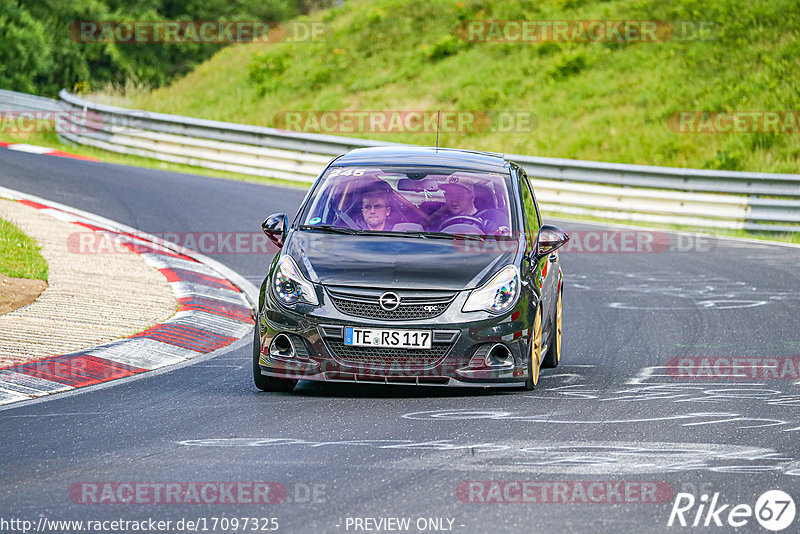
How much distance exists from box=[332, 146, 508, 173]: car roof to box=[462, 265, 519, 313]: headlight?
4.72ft

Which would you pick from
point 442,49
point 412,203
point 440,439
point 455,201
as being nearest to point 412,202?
point 412,203

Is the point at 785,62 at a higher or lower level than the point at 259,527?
higher

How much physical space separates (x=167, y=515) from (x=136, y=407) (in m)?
2.58

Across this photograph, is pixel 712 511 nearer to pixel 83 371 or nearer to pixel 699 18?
pixel 83 371

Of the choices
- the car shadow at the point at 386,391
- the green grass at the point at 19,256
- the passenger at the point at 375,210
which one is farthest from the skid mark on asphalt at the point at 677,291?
the green grass at the point at 19,256

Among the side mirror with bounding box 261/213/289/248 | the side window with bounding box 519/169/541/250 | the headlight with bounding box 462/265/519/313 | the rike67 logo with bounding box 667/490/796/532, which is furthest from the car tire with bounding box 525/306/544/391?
the rike67 logo with bounding box 667/490/796/532

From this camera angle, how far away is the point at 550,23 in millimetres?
34219

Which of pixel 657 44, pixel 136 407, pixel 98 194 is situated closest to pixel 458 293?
pixel 136 407

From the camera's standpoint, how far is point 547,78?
31469 mm

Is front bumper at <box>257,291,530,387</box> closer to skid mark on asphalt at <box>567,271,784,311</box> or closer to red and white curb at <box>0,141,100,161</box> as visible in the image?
skid mark on asphalt at <box>567,271,784,311</box>

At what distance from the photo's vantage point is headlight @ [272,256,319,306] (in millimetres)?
7988

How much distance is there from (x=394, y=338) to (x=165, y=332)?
323 centimetres

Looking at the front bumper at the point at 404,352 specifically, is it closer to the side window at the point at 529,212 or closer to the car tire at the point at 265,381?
the car tire at the point at 265,381

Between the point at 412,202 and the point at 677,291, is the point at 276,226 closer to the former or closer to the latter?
the point at 412,202
